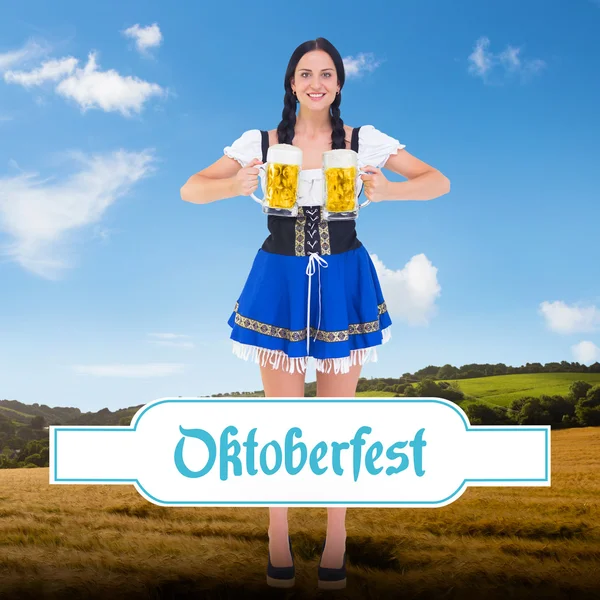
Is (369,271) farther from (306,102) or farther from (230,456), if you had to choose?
(230,456)

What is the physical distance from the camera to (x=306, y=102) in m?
4.24

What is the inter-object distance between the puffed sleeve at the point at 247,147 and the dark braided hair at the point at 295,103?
0.13 meters

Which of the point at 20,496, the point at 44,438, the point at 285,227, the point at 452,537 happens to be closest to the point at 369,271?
the point at 285,227

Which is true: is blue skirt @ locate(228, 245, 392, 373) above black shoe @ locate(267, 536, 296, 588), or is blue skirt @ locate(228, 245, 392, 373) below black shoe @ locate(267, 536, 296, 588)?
above

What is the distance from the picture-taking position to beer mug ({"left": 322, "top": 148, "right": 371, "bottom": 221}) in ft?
12.8

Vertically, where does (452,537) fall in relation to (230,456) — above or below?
below

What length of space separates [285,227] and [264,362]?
0.80 m

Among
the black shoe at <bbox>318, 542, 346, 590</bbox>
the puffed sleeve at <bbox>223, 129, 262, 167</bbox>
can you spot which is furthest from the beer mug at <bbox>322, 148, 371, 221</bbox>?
the black shoe at <bbox>318, 542, 346, 590</bbox>

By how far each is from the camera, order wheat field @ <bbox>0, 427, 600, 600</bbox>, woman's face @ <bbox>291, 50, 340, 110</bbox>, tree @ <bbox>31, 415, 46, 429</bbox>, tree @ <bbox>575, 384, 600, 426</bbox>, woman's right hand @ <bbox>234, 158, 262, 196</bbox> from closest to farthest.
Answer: woman's right hand @ <bbox>234, 158, 262, 196</bbox>
woman's face @ <bbox>291, 50, 340, 110</bbox>
wheat field @ <bbox>0, 427, 600, 600</bbox>
tree @ <bbox>575, 384, 600, 426</bbox>
tree @ <bbox>31, 415, 46, 429</bbox>

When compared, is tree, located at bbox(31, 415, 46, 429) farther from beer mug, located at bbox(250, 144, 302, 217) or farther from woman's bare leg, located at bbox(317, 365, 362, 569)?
beer mug, located at bbox(250, 144, 302, 217)

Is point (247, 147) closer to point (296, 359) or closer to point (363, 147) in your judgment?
point (363, 147)

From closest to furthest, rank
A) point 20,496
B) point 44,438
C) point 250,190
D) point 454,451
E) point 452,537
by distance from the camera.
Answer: point 250,190
point 454,451
point 452,537
point 20,496
point 44,438

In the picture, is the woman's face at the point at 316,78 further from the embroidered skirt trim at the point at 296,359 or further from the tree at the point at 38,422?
the tree at the point at 38,422

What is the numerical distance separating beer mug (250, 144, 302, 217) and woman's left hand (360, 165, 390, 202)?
1.33 ft
